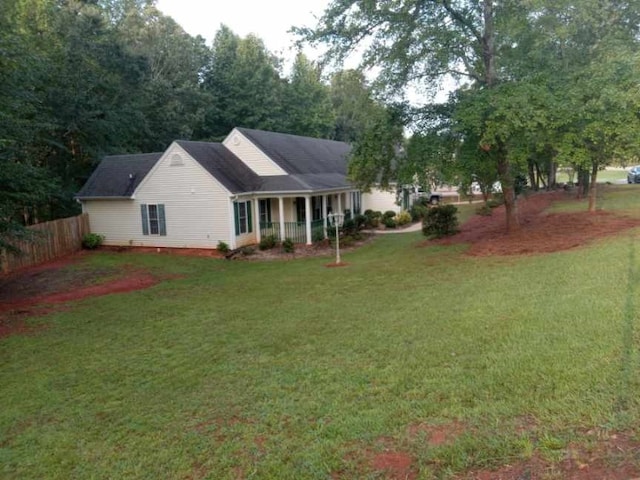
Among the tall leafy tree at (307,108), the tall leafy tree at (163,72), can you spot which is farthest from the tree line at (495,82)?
the tall leafy tree at (307,108)

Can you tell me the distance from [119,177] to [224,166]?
563 cm

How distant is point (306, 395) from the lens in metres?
5.32

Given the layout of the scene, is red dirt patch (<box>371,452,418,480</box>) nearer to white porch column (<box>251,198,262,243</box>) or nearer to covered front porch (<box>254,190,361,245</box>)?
covered front porch (<box>254,190,361,245</box>)

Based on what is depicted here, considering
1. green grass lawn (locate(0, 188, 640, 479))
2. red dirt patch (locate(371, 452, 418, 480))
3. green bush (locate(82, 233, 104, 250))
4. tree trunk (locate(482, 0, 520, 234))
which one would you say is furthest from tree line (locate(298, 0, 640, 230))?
green bush (locate(82, 233, 104, 250))

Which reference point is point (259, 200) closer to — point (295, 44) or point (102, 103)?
point (295, 44)

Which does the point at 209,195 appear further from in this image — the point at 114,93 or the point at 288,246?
the point at 114,93

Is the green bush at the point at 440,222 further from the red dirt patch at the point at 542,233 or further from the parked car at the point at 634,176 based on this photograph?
the parked car at the point at 634,176

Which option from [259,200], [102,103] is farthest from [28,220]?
[259,200]

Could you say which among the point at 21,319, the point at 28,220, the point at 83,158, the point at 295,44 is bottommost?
the point at 21,319

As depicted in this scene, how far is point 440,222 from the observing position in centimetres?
1880

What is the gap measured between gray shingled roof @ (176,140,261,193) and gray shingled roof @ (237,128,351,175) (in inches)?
50.1

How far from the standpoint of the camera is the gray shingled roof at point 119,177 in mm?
21875

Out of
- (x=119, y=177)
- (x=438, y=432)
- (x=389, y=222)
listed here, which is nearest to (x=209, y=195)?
(x=119, y=177)

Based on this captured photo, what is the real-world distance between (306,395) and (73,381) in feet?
11.7
